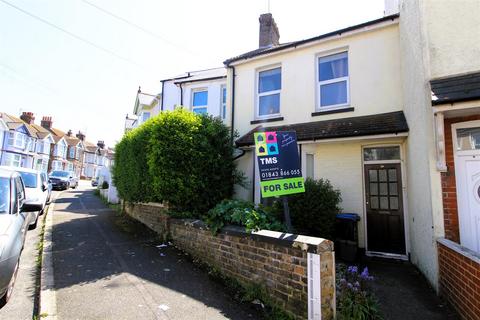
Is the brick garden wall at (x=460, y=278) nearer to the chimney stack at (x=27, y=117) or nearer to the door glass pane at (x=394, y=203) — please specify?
the door glass pane at (x=394, y=203)

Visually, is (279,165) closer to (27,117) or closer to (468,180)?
(468,180)

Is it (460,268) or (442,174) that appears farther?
(442,174)

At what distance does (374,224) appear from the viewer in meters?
6.86

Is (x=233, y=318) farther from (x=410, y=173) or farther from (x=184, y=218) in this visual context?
(x=410, y=173)

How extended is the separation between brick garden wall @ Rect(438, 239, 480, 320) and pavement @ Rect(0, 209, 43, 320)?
18.0ft

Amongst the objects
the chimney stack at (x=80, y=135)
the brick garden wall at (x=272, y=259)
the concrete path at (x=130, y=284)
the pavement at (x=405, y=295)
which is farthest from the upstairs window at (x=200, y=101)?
the chimney stack at (x=80, y=135)

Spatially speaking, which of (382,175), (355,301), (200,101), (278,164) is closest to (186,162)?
(278,164)

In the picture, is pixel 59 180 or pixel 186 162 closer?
pixel 186 162

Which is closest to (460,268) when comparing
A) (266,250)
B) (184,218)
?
(266,250)

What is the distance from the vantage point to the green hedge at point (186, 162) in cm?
668

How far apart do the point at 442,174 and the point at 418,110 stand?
1.37 meters

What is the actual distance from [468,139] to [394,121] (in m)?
1.90

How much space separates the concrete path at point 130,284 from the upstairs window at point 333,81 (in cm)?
585

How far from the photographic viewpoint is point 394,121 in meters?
6.44
